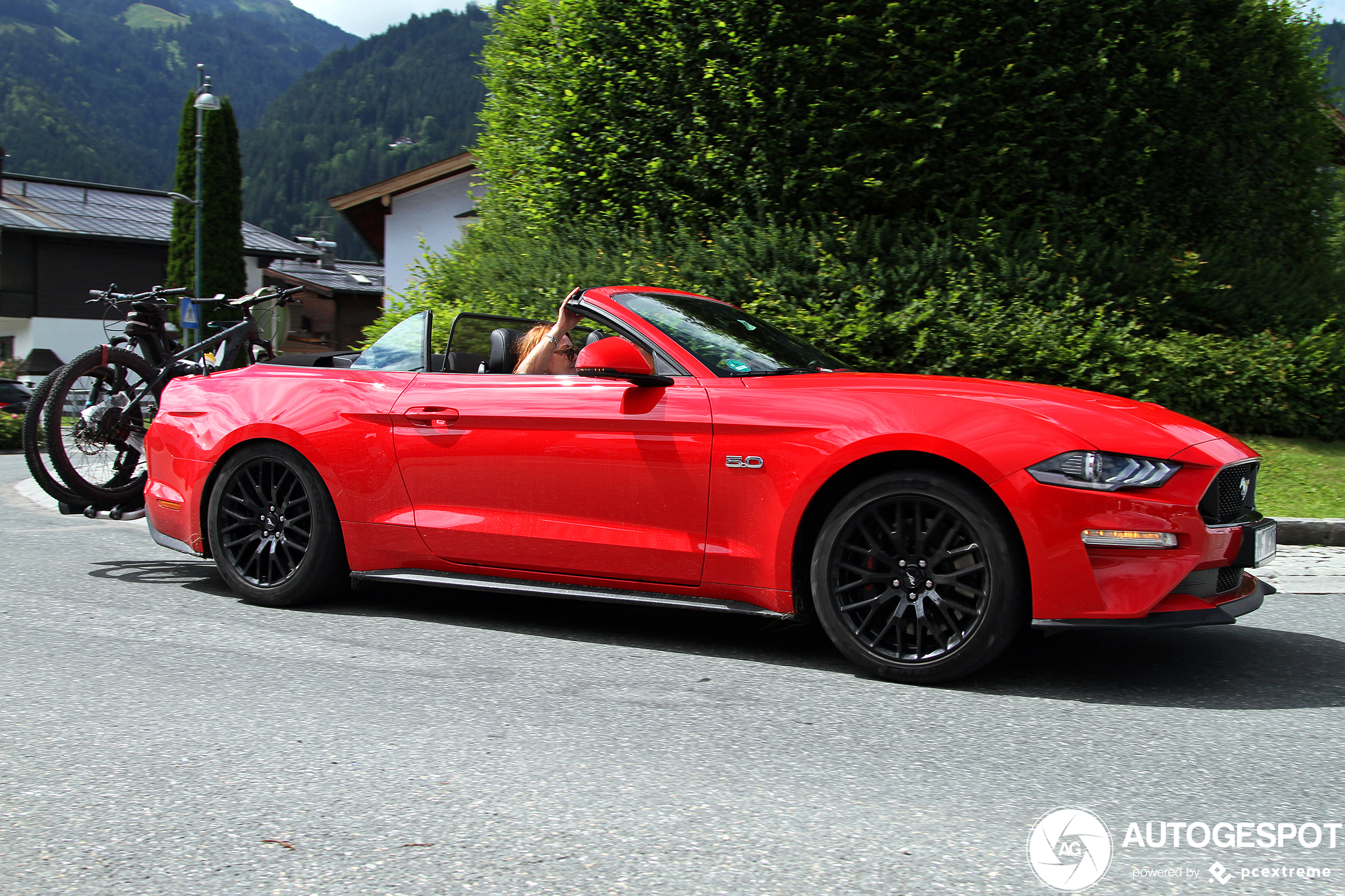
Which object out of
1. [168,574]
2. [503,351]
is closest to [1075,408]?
[503,351]

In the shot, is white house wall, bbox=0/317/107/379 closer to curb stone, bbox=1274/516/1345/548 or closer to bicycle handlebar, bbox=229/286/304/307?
bicycle handlebar, bbox=229/286/304/307

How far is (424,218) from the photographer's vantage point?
2916cm

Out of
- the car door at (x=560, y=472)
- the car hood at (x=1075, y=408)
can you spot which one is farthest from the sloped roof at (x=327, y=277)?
the car hood at (x=1075, y=408)

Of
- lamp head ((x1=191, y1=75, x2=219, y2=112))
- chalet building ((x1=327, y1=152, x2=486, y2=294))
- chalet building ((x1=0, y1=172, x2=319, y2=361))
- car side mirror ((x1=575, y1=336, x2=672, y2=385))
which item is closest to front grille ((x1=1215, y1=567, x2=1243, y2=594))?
car side mirror ((x1=575, y1=336, x2=672, y2=385))

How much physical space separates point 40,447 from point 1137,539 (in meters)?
5.79

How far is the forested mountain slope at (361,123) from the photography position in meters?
119

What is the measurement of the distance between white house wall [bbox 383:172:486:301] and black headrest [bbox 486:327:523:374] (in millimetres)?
23330

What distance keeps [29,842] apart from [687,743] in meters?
1.77

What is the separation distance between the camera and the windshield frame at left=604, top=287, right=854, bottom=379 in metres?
4.69

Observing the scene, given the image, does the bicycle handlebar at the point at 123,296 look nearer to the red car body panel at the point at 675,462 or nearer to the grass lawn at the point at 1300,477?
the red car body panel at the point at 675,462

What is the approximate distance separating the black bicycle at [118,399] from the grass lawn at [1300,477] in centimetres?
701

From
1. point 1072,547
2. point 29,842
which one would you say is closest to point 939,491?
point 1072,547

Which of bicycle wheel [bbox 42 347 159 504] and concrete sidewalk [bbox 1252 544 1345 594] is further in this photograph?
bicycle wheel [bbox 42 347 159 504]

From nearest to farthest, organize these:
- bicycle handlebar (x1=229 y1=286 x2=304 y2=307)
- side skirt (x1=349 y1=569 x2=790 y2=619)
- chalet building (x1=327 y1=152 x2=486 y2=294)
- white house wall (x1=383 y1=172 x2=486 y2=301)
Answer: side skirt (x1=349 y1=569 x2=790 y2=619), bicycle handlebar (x1=229 y1=286 x2=304 y2=307), chalet building (x1=327 y1=152 x2=486 y2=294), white house wall (x1=383 y1=172 x2=486 y2=301)
